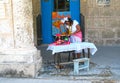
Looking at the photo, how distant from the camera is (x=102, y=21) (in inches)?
464

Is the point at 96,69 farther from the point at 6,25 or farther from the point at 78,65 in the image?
the point at 6,25

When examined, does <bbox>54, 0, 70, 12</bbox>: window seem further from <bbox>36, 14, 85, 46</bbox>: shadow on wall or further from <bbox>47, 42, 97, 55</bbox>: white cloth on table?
<bbox>47, 42, 97, 55</bbox>: white cloth on table

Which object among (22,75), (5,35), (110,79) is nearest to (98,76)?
(110,79)

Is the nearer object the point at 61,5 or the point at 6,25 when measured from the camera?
the point at 6,25

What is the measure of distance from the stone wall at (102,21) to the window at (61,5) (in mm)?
611

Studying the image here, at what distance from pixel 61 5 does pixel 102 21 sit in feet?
5.16

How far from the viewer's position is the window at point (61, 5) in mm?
12047

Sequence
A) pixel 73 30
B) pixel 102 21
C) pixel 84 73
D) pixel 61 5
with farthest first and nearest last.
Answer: pixel 61 5 → pixel 102 21 → pixel 73 30 → pixel 84 73

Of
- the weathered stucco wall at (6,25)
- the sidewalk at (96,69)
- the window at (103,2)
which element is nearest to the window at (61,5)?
the window at (103,2)

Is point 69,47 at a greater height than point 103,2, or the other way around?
point 103,2

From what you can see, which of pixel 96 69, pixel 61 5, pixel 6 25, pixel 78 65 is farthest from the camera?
pixel 61 5

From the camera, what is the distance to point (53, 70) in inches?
337

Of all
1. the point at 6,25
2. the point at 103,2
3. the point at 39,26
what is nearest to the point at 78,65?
the point at 6,25

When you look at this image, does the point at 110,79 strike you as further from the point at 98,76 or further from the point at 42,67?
the point at 42,67
